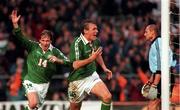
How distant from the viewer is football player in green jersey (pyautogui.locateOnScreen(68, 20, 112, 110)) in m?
12.5

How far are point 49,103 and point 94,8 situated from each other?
4812 mm

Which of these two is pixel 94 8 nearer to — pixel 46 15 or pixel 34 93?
pixel 46 15

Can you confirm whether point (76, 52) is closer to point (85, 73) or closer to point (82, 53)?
point (82, 53)

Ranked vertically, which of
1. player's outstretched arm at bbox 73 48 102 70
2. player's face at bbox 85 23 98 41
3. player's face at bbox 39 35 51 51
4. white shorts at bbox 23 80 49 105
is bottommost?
white shorts at bbox 23 80 49 105

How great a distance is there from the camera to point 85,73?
12789 mm

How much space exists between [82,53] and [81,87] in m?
0.60

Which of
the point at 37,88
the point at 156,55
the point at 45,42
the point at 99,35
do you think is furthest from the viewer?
the point at 99,35

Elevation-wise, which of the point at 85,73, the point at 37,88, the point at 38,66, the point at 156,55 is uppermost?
the point at 156,55

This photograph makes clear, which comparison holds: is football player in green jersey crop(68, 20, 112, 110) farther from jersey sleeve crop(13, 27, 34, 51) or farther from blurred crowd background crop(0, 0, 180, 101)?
blurred crowd background crop(0, 0, 180, 101)

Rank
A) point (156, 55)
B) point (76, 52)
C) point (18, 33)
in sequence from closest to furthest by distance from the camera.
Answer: point (156, 55) → point (76, 52) → point (18, 33)

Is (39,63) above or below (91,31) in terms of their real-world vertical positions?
below

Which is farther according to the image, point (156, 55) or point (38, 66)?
point (38, 66)

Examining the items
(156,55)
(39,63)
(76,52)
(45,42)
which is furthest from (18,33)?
(156,55)

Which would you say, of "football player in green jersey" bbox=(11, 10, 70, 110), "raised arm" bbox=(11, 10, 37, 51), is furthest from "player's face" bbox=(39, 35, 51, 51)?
"raised arm" bbox=(11, 10, 37, 51)
